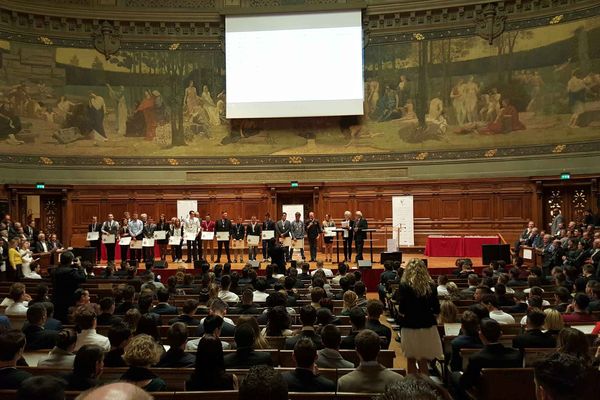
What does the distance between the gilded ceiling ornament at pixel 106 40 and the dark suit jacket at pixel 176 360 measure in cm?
1819

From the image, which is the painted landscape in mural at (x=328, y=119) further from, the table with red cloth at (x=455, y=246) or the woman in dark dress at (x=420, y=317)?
the woman in dark dress at (x=420, y=317)

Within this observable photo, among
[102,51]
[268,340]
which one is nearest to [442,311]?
[268,340]

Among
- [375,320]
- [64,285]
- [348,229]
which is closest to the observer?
[375,320]

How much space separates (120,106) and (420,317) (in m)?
17.4

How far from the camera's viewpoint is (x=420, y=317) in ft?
18.5

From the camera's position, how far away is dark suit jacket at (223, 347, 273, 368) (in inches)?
173

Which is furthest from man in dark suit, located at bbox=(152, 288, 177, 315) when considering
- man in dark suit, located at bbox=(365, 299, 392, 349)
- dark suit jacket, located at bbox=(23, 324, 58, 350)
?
man in dark suit, located at bbox=(365, 299, 392, 349)

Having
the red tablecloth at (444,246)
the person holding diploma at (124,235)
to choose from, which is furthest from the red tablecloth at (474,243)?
the person holding diploma at (124,235)

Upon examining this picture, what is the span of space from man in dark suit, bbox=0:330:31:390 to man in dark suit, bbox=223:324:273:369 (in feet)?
4.98

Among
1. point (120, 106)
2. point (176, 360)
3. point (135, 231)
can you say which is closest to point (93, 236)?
point (135, 231)

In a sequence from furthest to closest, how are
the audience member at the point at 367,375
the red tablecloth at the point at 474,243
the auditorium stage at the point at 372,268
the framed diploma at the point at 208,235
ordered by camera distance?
the red tablecloth at the point at 474,243 → the framed diploma at the point at 208,235 → the auditorium stage at the point at 372,268 → the audience member at the point at 367,375

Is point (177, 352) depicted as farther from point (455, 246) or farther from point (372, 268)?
point (455, 246)

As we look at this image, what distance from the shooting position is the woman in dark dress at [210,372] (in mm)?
3812

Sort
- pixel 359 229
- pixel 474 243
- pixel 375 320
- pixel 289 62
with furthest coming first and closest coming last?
1. pixel 289 62
2. pixel 474 243
3. pixel 359 229
4. pixel 375 320
